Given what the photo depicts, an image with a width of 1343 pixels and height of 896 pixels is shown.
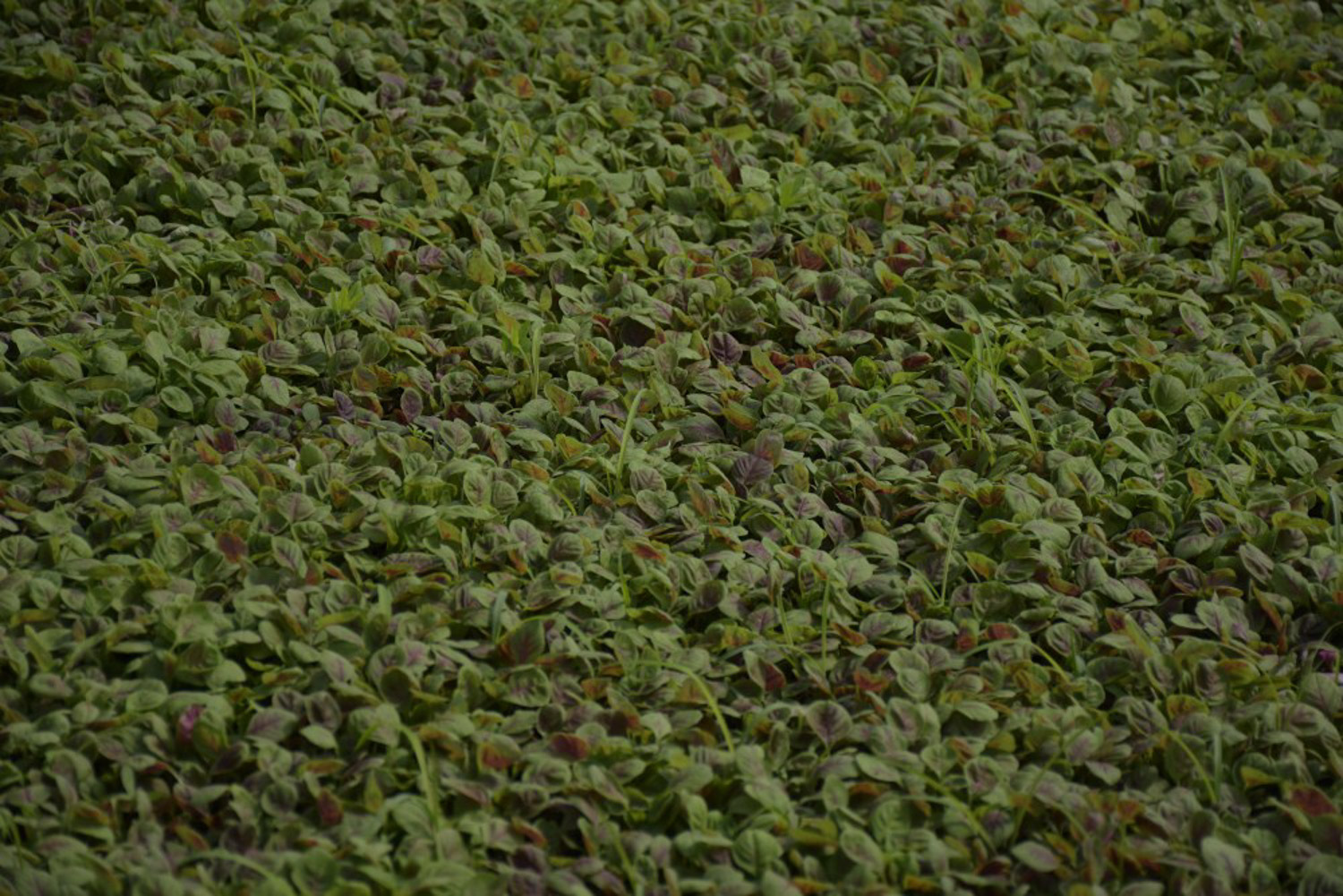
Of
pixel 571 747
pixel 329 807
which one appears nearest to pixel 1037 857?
pixel 571 747

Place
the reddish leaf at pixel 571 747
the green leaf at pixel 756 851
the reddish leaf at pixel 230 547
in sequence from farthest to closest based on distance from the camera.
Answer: the reddish leaf at pixel 230 547 < the reddish leaf at pixel 571 747 < the green leaf at pixel 756 851

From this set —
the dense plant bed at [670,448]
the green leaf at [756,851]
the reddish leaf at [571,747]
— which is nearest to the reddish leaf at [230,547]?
the dense plant bed at [670,448]

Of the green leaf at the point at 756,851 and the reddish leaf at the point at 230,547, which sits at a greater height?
the green leaf at the point at 756,851

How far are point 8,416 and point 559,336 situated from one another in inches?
39.5

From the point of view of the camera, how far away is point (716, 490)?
7.92 feet

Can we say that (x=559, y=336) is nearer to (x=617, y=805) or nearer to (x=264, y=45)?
(x=617, y=805)

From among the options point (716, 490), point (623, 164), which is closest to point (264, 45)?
point (623, 164)

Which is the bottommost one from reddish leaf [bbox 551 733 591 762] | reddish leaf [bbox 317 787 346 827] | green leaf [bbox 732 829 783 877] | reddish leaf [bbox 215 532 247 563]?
reddish leaf [bbox 317 787 346 827]

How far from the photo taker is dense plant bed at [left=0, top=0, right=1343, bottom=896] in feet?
6.32

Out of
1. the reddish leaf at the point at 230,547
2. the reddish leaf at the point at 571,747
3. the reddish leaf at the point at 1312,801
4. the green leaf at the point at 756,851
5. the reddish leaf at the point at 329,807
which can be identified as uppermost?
the reddish leaf at the point at 1312,801

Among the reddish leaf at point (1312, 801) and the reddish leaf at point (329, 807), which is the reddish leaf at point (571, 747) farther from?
→ the reddish leaf at point (1312, 801)

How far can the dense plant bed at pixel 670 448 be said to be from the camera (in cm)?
193

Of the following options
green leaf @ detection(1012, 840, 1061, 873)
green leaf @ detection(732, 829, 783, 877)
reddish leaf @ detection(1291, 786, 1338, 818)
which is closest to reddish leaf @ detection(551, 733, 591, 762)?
green leaf @ detection(732, 829, 783, 877)

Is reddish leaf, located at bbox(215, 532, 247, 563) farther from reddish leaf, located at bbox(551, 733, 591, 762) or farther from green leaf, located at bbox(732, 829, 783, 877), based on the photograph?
green leaf, located at bbox(732, 829, 783, 877)
